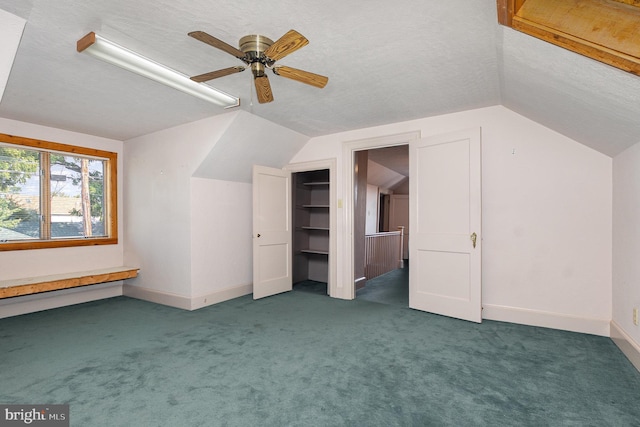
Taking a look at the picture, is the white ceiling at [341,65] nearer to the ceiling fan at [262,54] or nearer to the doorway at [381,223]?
the ceiling fan at [262,54]

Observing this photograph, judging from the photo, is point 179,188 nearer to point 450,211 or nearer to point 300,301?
point 300,301

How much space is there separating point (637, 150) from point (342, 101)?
2503 millimetres

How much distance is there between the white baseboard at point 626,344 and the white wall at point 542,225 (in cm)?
15

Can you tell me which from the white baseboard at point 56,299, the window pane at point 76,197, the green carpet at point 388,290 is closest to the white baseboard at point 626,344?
the green carpet at point 388,290

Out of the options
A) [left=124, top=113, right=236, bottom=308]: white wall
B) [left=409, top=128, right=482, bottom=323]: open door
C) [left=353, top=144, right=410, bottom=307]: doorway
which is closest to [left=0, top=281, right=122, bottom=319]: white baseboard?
[left=124, top=113, right=236, bottom=308]: white wall

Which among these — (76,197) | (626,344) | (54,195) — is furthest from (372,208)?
(54,195)

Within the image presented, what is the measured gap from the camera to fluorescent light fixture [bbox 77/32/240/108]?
2066 mm

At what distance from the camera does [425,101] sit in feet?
10.8

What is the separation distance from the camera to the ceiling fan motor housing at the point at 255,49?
6.63 ft

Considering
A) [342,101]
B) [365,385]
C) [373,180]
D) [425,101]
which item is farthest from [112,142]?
[373,180]

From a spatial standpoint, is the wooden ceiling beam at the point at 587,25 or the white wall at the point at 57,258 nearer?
the wooden ceiling beam at the point at 587,25

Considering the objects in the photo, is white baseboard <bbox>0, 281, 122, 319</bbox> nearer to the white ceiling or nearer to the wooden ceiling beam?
the white ceiling

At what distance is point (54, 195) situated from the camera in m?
4.20

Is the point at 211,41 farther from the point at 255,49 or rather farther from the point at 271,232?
the point at 271,232
